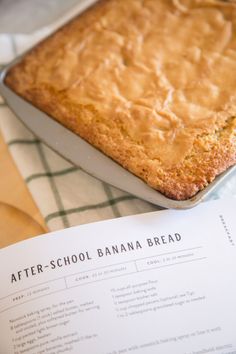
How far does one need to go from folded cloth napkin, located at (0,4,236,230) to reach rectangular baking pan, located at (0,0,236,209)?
0.04 m

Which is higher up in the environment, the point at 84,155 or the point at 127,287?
the point at 84,155

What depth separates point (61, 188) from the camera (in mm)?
828

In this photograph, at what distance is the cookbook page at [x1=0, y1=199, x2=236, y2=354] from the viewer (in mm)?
624

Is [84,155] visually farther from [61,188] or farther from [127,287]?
[127,287]

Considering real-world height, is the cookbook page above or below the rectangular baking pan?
below

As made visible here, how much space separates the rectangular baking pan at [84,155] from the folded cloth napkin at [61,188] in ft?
0.13

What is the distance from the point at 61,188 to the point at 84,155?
0.28ft

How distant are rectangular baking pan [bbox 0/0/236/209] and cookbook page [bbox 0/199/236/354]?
0.04 m

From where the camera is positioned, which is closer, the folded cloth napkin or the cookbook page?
the cookbook page

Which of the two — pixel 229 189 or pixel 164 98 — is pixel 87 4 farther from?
pixel 229 189

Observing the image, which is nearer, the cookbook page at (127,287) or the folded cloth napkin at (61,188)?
the cookbook page at (127,287)

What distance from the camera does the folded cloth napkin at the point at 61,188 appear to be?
784 mm

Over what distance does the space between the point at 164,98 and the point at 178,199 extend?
214 millimetres

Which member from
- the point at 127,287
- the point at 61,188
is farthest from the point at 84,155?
the point at 127,287
